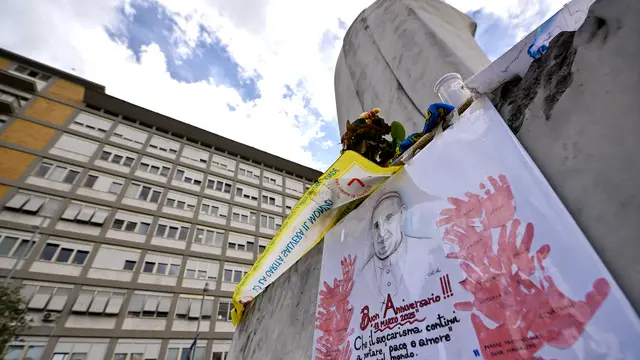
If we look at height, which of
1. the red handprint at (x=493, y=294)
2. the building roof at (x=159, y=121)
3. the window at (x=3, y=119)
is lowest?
the red handprint at (x=493, y=294)

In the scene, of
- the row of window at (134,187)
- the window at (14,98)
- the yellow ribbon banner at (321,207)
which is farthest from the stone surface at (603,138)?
the window at (14,98)

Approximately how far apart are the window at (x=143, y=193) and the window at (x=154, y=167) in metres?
1.22

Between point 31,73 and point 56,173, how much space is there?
8456 mm

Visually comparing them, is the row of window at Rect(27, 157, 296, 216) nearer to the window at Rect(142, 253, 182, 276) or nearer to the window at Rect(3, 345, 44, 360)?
the window at Rect(142, 253, 182, 276)

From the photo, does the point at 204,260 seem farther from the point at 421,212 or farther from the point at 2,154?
the point at 421,212

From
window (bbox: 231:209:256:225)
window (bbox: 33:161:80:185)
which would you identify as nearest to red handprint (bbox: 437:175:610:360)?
window (bbox: 231:209:256:225)

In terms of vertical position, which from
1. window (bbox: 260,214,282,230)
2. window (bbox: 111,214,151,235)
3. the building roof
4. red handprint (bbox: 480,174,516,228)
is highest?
the building roof

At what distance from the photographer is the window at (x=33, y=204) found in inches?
470

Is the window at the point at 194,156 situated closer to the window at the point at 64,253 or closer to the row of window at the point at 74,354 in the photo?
the window at the point at 64,253

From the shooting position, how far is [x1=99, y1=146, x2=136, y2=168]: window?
15578mm

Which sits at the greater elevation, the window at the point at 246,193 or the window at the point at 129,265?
the window at the point at 246,193

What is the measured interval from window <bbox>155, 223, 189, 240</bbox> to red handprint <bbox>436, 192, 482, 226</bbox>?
16.6m

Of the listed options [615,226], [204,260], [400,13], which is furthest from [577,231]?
[204,260]

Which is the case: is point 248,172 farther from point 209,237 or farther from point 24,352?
point 24,352
